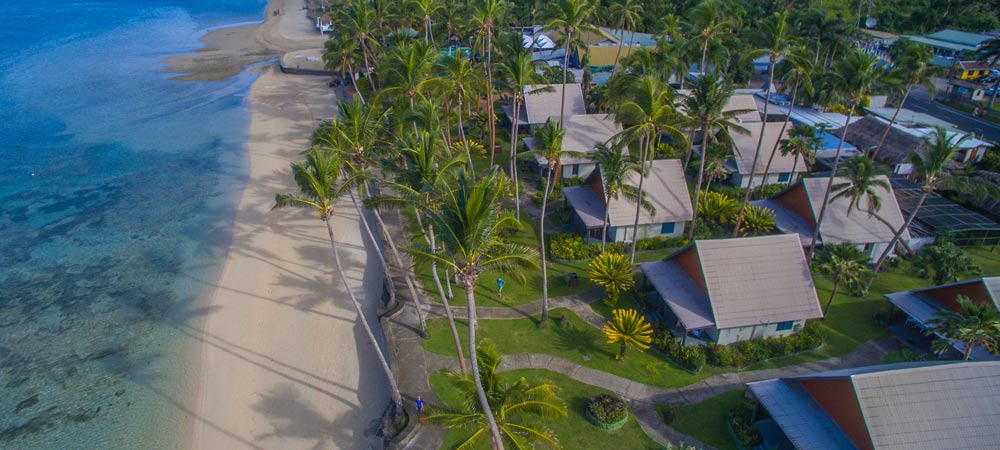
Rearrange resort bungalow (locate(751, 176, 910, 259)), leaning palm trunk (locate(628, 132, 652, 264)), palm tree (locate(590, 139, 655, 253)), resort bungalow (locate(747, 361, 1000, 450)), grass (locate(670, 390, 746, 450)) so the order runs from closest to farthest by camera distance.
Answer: resort bungalow (locate(747, 361, 1000, 450)) < grass (locate(670, 390, 746, 450)) < palm tree (locate(590, 139, 655, 253)) < leaning palm trunk (locate(628, 132, 652, 264)) < resort bungalow (locate(751, 176, 910, 259))

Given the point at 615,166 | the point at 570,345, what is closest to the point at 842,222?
the point at 615,166

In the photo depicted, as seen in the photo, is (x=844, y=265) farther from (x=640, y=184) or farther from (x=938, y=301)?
(x=640, y=184)

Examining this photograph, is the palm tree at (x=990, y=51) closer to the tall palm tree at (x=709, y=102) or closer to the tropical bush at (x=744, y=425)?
the tall palm tree at (x=709, y=102)

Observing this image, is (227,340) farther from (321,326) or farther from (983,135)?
(983,135)

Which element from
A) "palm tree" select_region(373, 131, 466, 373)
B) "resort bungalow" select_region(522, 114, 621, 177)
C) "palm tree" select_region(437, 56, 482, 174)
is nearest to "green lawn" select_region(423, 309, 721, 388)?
"palm tree" select_region(373, 131, 466, 373)

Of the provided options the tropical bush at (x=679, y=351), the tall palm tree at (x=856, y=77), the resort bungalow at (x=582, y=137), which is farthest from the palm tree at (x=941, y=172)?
the resort bungalow at (x=582, y=137)

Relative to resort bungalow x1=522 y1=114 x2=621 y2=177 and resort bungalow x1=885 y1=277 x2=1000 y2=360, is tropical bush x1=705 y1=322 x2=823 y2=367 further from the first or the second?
resort bungalow x1=522 y1=114 x2=621 y2=177

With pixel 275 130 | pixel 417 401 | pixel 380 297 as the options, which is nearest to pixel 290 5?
pixel 275 130
